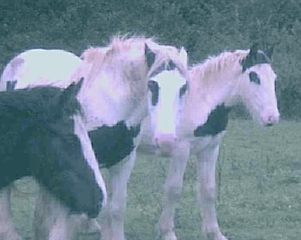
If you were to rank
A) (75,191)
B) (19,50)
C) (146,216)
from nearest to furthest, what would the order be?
(75,191), (146,216), (19,50)

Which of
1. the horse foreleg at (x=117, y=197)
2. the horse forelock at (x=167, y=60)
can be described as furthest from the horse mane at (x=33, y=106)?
the horse foreleg at (x=117, y=197)

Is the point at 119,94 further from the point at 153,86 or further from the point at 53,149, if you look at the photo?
the point at 53,149

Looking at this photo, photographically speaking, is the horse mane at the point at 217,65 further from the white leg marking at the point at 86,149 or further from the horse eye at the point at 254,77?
the white leg marking at the point at 86,149

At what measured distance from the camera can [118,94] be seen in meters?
7.80

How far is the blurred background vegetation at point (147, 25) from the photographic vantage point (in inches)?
871

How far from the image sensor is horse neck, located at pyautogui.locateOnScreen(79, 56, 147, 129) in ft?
25.4

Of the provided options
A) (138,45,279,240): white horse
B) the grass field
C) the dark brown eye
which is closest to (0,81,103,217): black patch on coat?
the grass field

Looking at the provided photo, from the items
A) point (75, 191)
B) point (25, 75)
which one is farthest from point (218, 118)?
point (75, 191)

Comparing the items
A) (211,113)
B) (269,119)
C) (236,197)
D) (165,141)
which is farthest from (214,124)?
(165,141)

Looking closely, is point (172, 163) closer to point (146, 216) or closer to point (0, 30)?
point (146, 216)

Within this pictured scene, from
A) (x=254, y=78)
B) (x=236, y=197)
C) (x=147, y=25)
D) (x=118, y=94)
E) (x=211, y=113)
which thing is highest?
(x=147, y=25)

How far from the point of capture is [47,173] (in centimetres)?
584

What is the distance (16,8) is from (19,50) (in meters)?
1.43

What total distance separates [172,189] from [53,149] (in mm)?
3304
